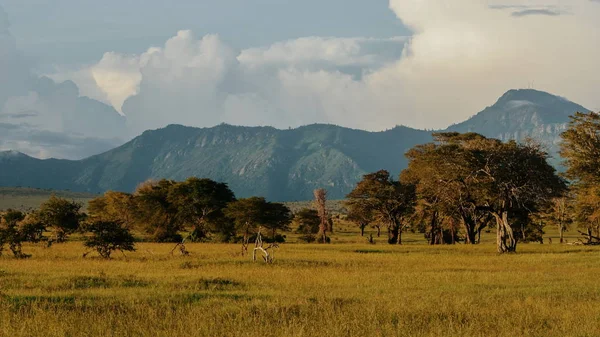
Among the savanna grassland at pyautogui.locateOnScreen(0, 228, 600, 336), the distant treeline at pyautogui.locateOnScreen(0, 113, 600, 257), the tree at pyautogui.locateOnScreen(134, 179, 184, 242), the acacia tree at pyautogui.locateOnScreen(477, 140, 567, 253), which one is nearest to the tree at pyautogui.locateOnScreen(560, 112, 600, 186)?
the distant treeline at pyautogui.locateOnScreen(0, 113, 600, 257)

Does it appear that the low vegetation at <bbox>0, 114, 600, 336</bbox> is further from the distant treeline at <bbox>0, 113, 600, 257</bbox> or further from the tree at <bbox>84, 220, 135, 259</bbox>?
the distant treeline at <bbox>0, 113, 600, 257</bbox>

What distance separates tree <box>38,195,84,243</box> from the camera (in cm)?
6469

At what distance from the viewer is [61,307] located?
19.4 m

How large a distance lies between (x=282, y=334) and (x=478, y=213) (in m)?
65.4

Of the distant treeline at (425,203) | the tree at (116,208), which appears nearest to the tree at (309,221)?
the distant treeline at (425,203)

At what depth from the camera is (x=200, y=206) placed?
285 ft

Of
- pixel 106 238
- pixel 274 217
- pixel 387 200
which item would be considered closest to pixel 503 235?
pixel 387 200

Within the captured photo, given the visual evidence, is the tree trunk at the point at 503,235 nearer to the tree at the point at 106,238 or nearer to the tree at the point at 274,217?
the tree at the point at 106,238

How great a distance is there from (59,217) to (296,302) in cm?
5155

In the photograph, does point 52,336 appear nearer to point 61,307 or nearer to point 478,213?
point 61,307

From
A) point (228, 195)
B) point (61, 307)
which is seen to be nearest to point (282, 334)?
point (61, 307)

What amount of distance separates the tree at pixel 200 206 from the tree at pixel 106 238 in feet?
124

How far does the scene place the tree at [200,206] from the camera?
8569cm

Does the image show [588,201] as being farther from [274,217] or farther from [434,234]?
[274,217]
